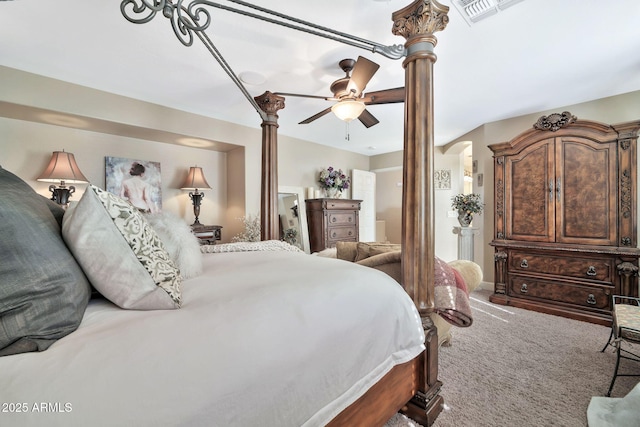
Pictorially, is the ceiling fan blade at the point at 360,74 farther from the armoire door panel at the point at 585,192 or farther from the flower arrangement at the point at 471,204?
the flower arrangement at the point at 471,204

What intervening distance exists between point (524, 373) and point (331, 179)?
379cm

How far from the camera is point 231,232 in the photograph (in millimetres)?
4211

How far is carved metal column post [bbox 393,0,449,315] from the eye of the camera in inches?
54.8

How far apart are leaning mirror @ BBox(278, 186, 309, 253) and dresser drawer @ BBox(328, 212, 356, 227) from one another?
457 mm

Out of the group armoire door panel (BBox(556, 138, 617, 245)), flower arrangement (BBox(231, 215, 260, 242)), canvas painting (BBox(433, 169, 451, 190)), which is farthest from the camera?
canvas painting (BBox(433, 169, 451, 190))

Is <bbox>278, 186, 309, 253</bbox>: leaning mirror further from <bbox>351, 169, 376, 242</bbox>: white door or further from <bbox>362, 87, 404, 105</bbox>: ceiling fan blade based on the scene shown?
<bbox>362, 87, 404, 105</bbox>: ceiling fan blade

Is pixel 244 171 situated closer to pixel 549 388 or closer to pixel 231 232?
pixel 231 232

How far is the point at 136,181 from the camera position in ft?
11.4

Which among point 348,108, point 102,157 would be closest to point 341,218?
point 348,108

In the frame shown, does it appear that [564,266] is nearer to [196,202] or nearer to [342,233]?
[342,233]

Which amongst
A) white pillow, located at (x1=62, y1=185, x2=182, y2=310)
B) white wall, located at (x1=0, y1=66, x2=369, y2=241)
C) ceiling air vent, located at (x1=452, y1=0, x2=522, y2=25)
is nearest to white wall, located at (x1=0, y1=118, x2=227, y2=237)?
white wall, located at (x1=0, y1=66, x2=369, y2=241)

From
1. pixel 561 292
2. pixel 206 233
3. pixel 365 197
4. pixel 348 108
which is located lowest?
pixel 561 292

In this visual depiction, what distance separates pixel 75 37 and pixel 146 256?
7.59 feet

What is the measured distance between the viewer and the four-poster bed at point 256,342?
52 centimetres
